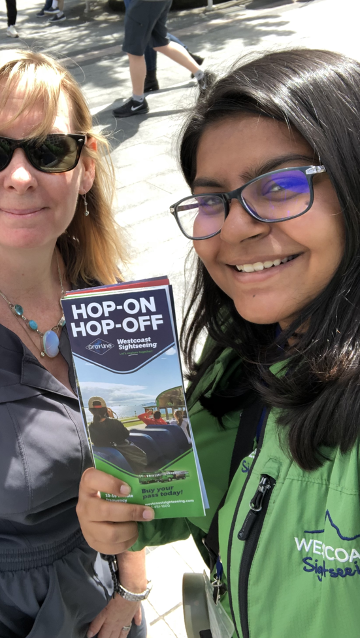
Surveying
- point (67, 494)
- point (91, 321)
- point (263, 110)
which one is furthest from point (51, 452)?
point (263, 110)

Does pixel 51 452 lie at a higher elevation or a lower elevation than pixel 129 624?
higher

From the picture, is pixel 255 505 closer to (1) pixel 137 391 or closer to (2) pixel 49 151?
(1) pixel 137 391

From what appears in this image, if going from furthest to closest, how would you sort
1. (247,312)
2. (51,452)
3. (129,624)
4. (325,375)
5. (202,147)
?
1. (129,624)
2. (51,452)
3. (202,147)
4. (247,312)
5. (325,375)

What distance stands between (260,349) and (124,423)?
447 millimetres

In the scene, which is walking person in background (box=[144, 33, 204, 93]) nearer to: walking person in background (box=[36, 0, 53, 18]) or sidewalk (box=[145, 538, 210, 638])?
sidewalk (box=[145, 538, 210, 638])

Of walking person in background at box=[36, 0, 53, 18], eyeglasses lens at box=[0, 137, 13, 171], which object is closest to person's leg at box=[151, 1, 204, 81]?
eyeglasses lens at box=[0, 137, 13, 171]

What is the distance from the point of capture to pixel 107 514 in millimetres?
1400

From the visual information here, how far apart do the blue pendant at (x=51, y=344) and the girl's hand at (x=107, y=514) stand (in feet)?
1.74

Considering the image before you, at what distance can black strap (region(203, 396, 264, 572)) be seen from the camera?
56.1 inches

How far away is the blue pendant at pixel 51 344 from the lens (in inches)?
73.0

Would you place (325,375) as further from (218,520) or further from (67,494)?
(67,494)

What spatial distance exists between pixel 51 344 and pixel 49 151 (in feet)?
1.95

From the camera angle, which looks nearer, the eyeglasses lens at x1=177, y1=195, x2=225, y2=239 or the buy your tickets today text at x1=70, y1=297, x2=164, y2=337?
the buy your tickets today text at x1=70, y1=297, x2=164, y2=337

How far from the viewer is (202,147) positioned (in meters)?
1.47
